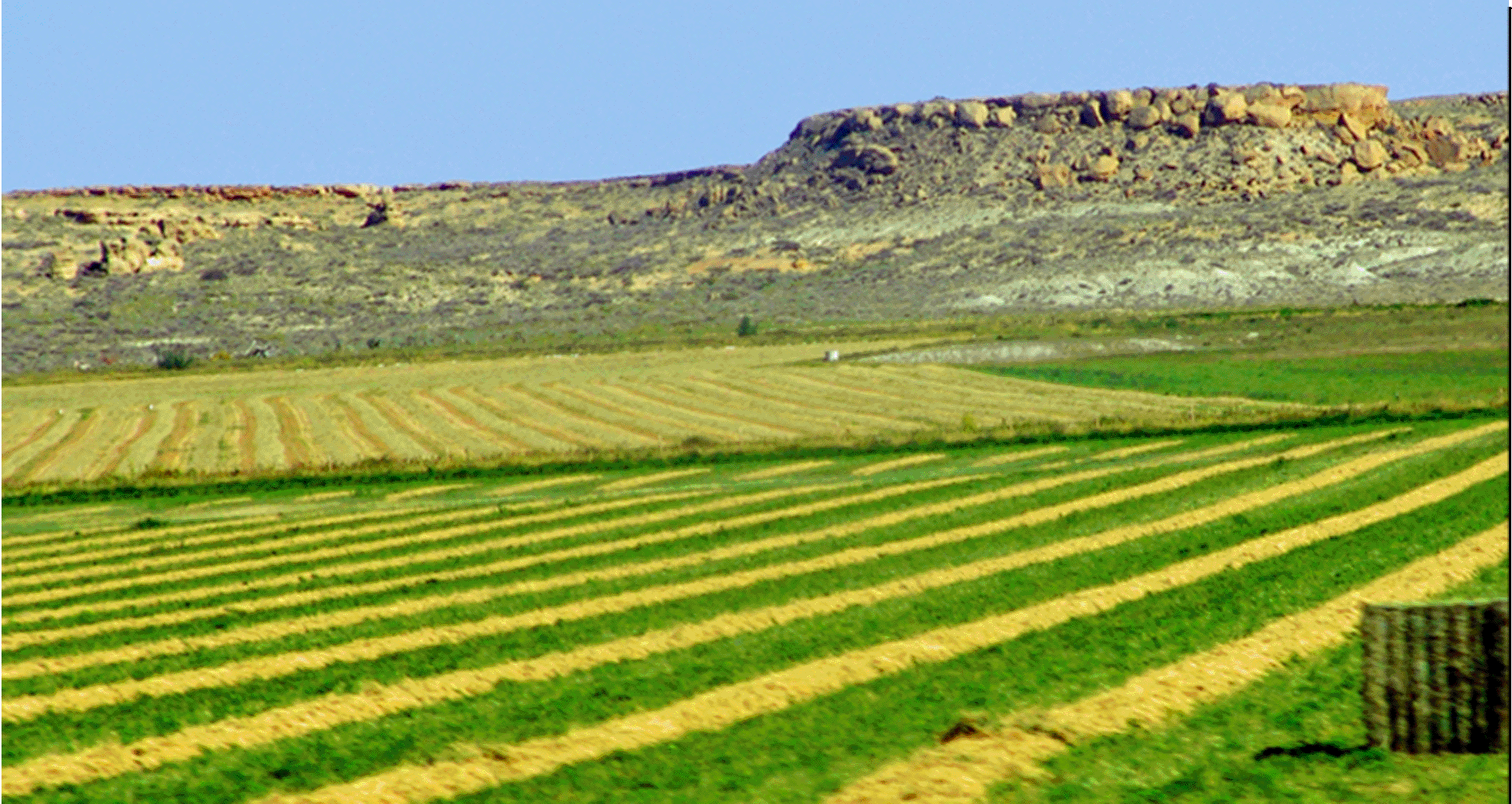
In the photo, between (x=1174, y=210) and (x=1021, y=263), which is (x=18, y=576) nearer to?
(x=1021, y=263)

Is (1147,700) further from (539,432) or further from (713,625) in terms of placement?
(539,432)

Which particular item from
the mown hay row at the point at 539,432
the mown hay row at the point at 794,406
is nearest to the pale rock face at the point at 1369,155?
the mown hay row at the point at 794,406

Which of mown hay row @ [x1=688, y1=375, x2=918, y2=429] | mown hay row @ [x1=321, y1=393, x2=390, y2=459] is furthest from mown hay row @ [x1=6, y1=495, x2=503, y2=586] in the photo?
mown hay row @ [x1=688, y1=375, x2=918, y2=429]

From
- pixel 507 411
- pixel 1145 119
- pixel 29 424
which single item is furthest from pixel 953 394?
pixel 1145 119

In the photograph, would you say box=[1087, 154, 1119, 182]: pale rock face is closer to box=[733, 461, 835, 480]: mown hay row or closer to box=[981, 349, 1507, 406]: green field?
box=[981, 349, 1507, 406]: green field

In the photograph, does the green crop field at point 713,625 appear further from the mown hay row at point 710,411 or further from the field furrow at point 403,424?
the mown hay row at point 710,411

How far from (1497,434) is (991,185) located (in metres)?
148

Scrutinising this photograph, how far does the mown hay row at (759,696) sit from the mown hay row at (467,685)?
2.37m

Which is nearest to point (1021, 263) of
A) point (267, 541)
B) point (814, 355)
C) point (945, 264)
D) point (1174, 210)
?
point (945, 264)

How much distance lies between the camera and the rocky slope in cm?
14262

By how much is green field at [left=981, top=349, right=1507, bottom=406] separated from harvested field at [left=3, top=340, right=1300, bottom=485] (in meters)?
2.33

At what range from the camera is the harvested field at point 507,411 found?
5625 cm

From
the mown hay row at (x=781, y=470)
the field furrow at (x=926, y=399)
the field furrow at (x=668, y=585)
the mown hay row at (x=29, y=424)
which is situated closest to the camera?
the field furrow at (x=668, y=585)

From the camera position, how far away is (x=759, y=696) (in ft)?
56.3
